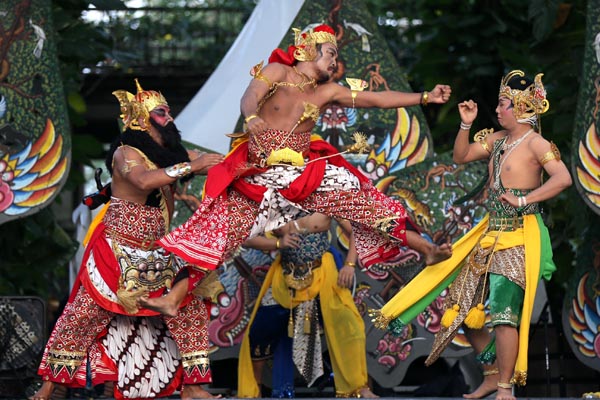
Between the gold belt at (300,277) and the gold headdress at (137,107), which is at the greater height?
the gold headdress at (137,107)

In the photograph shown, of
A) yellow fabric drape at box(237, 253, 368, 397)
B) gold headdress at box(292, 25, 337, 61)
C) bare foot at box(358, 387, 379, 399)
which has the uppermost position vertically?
gold headdress at box(292, 25, 337, 61)

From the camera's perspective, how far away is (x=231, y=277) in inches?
346

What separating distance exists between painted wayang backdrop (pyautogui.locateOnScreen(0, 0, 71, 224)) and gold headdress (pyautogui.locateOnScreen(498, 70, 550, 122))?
289 cm

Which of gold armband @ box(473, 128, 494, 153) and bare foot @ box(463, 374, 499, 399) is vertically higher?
gold armband @ box(473, 128, 494, 153)

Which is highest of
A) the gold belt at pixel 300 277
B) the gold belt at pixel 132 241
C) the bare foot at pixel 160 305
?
the gold belt at pixel 132 241

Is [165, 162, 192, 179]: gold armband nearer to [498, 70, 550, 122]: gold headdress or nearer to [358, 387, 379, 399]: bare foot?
[498, 70, 550, 122]: gold headdress

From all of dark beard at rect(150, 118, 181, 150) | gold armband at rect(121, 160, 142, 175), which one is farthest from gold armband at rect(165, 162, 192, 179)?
dark beard at rect(150, 118, 181, 150)

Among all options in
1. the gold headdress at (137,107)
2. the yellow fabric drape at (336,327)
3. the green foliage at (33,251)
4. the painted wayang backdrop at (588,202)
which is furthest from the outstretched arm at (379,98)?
the green foliage at (33,251)

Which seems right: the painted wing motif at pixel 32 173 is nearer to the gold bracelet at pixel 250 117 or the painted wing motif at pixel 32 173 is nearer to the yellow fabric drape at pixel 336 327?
the yellow fabric drape at pixel 336 327

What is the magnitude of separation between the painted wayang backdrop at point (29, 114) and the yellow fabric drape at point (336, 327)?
1544 millimetres

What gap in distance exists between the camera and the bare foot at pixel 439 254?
6691mm

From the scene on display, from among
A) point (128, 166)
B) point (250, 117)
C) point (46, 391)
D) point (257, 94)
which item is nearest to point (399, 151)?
point (257, 94)

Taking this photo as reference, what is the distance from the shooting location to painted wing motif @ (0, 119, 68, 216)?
318 inches

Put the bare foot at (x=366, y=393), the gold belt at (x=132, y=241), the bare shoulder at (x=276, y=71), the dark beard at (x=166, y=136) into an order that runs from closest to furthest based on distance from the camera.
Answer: the bare shoulder at (x=276, y=71), the gold belt at (x=132, y=241), the dark beard at (x=166, y=136), the bare foot at (x=366, y=393)
